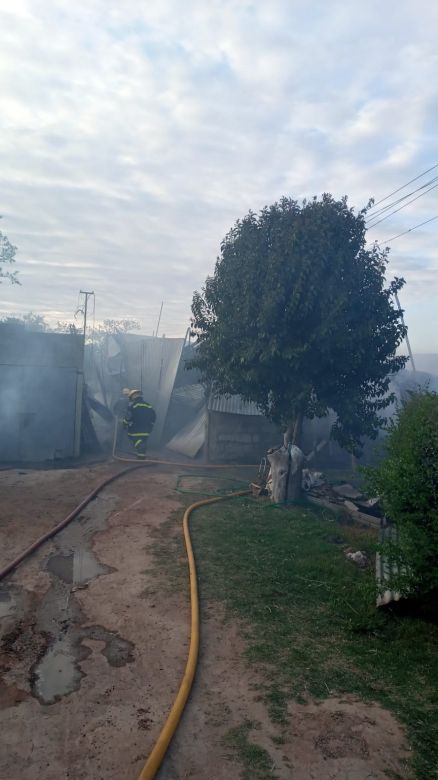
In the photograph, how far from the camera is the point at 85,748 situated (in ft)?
11.3

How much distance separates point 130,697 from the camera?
405cm

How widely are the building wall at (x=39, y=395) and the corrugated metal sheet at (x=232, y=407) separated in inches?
152

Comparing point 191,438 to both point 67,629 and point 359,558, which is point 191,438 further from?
point 67,629

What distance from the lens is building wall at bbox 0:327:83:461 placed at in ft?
47.4

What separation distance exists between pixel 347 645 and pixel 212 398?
1093 centimetres

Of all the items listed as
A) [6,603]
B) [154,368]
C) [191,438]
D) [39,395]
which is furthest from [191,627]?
[154,368]

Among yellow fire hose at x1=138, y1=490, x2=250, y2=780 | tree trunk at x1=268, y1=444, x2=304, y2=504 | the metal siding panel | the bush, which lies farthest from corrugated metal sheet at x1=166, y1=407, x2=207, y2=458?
the bush

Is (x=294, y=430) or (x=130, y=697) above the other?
(x=294, y=430)

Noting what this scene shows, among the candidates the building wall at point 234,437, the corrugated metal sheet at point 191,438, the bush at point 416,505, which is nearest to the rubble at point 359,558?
the bush at point 416,505

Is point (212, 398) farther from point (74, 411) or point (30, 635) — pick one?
point (30, 635)

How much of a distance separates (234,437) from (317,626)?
33.9 feet

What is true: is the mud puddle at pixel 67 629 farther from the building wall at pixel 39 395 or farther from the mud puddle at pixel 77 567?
the building wall at pixel 39 395

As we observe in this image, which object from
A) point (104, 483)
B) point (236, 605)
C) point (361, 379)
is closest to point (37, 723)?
point (236, 605)

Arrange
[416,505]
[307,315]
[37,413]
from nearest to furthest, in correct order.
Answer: [416,505] → [307,315] → [37,413]
